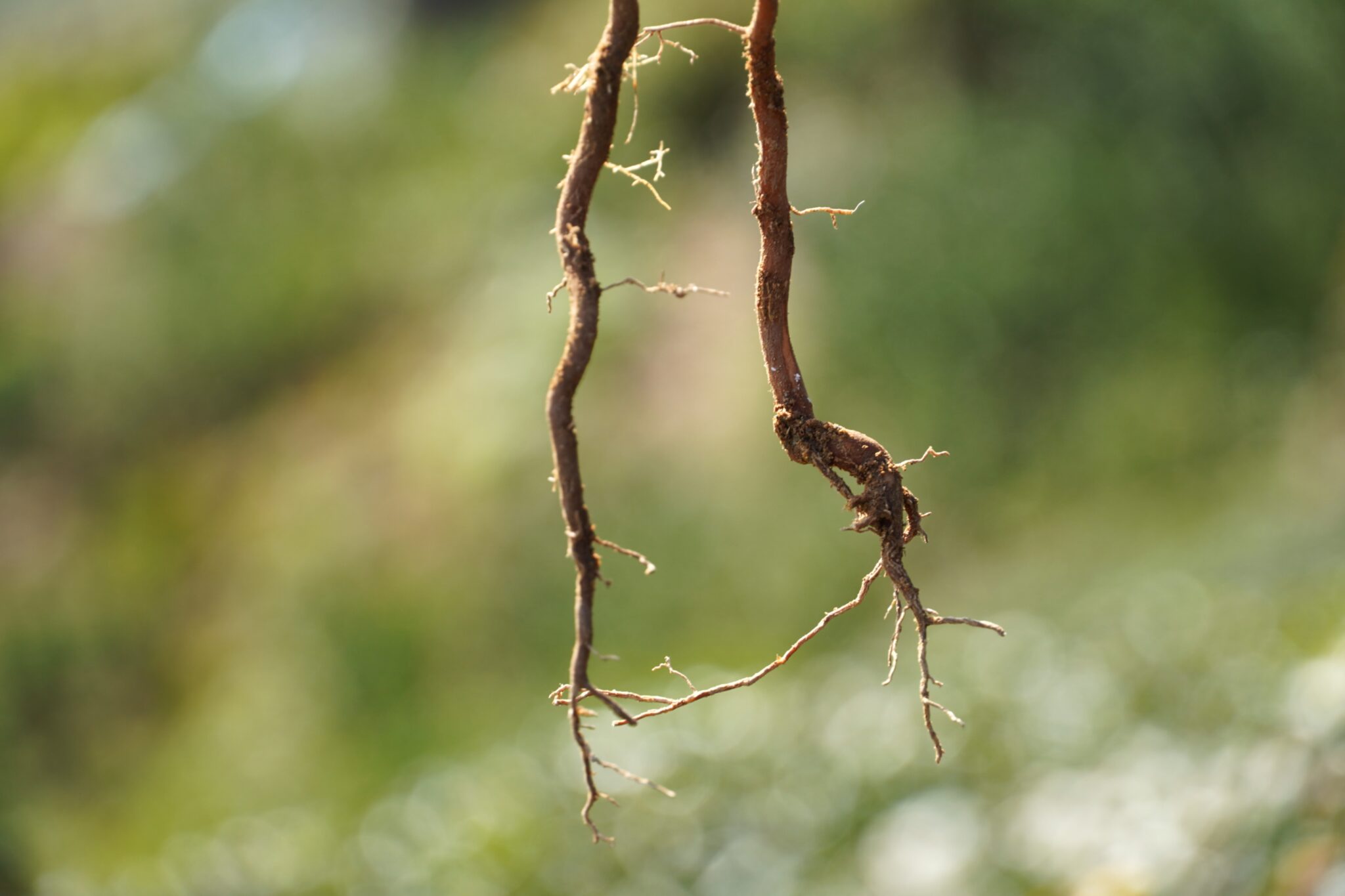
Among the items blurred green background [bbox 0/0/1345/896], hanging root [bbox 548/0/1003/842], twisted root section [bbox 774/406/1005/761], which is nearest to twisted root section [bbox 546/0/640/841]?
hanging root [bbox 548/0/1003/842]

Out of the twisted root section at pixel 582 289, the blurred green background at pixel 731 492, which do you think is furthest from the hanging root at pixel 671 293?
the blurred green background at pixel 731 492

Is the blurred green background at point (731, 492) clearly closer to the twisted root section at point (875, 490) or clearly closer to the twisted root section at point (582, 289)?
the twisted root section at point (875, 490)

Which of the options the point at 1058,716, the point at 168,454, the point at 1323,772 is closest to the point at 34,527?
the point at 168,454

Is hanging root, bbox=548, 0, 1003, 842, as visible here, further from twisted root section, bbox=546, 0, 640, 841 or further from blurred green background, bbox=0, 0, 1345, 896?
blurred green background, bbox=0, 0, 1345, 896

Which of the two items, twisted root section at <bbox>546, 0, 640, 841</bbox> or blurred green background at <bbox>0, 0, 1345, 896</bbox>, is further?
blurred green background at <bbox>0, 0, 1345, 896</bbox>

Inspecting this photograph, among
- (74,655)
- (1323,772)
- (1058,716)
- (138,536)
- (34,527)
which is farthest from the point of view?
(34,527)

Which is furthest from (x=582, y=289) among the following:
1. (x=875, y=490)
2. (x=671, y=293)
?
(x=875, y=490)

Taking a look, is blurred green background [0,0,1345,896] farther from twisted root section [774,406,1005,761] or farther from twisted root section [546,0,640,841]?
twisted root section [546,0,640,841]

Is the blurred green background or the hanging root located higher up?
the blurred green background

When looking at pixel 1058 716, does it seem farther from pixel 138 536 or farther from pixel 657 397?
pixel 138 536

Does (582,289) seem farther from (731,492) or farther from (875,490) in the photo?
(731,492)
